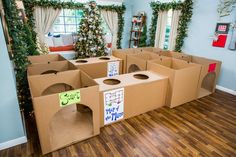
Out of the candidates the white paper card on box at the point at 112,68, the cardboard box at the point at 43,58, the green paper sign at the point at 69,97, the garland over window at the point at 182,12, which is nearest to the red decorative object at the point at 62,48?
the cardboard box at the point at 43,58

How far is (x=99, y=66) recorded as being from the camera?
11.1 feet

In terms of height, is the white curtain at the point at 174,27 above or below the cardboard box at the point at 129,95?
above

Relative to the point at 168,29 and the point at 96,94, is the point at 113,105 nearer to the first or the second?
the point at 96,94

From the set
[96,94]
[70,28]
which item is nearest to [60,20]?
[70,28]

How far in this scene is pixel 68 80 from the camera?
2527 mm

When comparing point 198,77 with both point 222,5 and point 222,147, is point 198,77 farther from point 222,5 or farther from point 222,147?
point 222,5

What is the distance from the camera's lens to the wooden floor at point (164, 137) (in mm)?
1831

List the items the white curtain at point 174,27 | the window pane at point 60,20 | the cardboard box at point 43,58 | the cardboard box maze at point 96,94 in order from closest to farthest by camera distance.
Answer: the cardboard box maze at point 96,94, the cardboard box at point 43,58, the white curtain at point 174,27, the window pane at point 60,20

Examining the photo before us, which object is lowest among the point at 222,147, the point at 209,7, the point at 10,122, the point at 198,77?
the point at 222,147

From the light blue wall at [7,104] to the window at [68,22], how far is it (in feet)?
14.0

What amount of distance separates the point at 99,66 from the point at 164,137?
6.30ft

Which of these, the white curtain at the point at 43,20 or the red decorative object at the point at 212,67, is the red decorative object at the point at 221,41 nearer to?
the red decorative object at the point at 212,67

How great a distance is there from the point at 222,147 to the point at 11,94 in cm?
251

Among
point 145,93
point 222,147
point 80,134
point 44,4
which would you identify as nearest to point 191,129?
point 222,147
